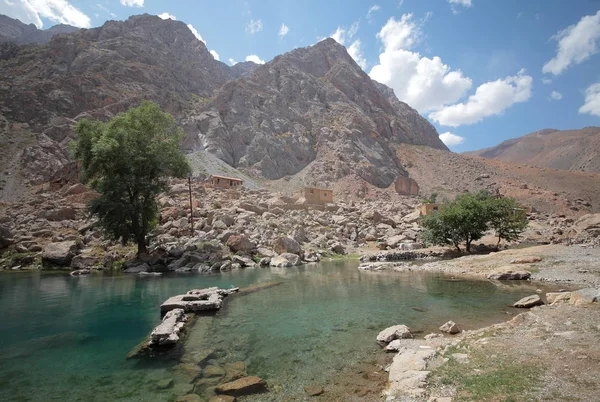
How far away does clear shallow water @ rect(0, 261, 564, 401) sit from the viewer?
8.12m

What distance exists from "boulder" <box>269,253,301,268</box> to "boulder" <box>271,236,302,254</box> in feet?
4.83

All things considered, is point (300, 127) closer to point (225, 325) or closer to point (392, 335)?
point (225, 325)

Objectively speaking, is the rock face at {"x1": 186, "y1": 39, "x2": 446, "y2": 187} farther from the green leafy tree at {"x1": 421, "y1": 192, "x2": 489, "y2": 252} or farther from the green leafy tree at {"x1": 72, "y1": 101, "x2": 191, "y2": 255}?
the green leafy tree at {"x1": 72, "y1": 101, "x2": 191, "y2": 255}

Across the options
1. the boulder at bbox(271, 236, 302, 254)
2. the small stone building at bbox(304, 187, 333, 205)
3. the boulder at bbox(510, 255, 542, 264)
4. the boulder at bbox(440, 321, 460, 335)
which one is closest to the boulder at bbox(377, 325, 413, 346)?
the boulder at bbox(440, 321, 460, 335)

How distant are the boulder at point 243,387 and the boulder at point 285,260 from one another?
2422 centimetres

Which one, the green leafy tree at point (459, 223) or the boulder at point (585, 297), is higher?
the green leafy tree at point (459, 223)

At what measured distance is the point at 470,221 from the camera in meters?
32.5

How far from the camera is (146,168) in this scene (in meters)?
31.8

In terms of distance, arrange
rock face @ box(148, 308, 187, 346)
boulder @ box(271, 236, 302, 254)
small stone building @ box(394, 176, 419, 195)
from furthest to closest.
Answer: small stone building @ box(394, 176, 419, 195), boulder @ box(271, 236, 302, 254), rock face @ box(148, 308, 187, 346)

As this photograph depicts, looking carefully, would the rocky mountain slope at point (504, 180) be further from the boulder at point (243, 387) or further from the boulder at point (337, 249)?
the boulder at point (243, 387)

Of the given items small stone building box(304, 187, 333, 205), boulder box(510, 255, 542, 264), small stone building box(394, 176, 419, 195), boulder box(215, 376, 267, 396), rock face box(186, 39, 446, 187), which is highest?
rock face box(186, 39, 446, 187)

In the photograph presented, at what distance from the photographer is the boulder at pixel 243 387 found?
7.34m

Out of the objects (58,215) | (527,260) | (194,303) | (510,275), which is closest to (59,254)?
(58,215)

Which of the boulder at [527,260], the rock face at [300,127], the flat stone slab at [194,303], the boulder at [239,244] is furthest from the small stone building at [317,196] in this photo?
the flat stone slab at [194,303]
